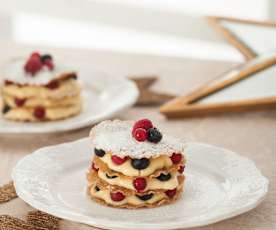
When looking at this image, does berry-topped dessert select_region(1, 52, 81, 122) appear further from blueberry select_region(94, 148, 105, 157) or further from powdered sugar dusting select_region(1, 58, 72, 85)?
blueberry select_region(94, 148, 105, 157)

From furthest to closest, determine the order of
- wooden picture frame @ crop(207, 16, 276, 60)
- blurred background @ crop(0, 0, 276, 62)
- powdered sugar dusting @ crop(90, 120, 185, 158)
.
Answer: blurred background @ crop(0, 0, 276, 62) < wooden picture frame @ crop(207, 16, 276, 60) < powdered sugar dusting @ crop(90, 120, 185, 158)

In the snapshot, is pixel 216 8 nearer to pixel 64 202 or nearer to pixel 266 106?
pixel 266 106

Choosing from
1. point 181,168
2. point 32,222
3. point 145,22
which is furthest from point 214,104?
point 145,22

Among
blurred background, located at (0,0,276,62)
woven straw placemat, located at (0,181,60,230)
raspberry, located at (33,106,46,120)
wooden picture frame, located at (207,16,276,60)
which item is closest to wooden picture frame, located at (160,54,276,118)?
wooden picture frame, located at (207,16,276,60)

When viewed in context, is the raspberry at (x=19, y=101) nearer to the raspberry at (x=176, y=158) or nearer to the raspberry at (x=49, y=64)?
the raspberry at (x=49, y=64)

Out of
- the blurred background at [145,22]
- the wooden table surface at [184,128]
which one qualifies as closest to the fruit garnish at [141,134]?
the wooden table surface at [184,128]

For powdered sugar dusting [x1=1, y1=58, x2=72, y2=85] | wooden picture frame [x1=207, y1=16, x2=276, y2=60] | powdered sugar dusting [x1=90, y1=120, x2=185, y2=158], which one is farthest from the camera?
wooden picture frame [x1=207, y1=16, x2=276, y2=60]
